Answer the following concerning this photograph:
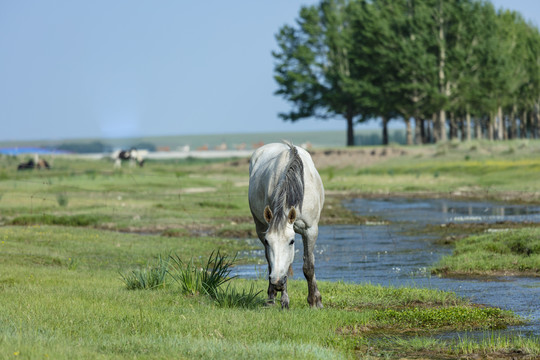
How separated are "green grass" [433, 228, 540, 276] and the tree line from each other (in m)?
59.5

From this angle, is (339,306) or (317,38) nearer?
(339,306)

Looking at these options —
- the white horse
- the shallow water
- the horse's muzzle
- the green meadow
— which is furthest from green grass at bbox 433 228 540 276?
the horse's muzzle

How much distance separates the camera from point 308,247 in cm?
1250

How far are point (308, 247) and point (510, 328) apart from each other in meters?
3.14

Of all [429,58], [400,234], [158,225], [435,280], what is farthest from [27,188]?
[429,58]

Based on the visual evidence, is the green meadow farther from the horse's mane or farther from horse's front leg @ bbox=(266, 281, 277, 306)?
the horse's mane

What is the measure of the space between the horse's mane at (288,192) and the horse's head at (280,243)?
0.05 meters

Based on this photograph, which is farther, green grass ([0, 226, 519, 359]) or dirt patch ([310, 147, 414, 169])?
dirt patch ([310, 147, 414, 169])

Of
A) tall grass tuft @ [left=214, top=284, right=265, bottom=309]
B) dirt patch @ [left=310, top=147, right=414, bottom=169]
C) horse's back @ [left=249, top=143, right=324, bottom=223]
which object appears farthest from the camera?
dirt patch @ [left=310, top=147, right=414, bottom=169]

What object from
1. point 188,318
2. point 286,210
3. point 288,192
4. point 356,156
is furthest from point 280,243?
point 356,156

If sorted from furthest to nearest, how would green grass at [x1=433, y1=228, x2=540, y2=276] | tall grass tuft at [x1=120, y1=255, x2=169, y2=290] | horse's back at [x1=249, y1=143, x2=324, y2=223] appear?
green grass at [x1=433, y1=228, x2=540, y2=276] < tall grass tuft at [x1=120, y1=255, x2=169, y2=290] < horse's back at [x1=249, y1=143, x2=324, y2=223]

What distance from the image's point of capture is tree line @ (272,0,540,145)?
8112 centimetres

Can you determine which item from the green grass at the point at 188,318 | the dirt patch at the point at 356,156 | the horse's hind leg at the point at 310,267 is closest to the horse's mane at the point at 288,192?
the horse's hind leg at the point at 310,267

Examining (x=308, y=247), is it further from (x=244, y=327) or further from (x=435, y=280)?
(x=435, y=280)
